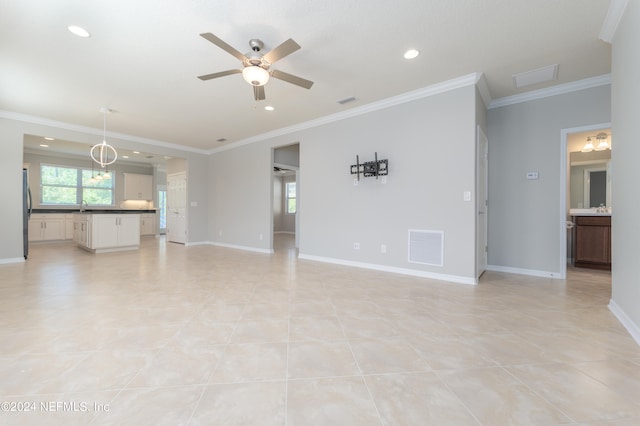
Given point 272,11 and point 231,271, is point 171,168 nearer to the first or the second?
point 231,271

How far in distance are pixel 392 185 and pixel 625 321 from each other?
2.76 m

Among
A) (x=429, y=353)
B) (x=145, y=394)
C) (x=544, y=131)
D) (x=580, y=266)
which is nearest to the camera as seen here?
(x=145, y=394)

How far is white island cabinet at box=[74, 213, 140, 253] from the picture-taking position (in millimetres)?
5953

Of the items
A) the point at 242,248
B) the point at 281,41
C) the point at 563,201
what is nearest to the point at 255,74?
the point at 281,41

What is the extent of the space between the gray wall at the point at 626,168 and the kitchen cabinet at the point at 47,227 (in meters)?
11.3

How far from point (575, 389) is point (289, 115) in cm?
485

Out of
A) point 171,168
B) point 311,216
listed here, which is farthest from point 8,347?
point 171,168

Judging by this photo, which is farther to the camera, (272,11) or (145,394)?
(272,11)

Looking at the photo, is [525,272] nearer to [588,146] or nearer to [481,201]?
[481,201]

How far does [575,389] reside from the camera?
1433 millimetres

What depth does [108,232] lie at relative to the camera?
6094mm

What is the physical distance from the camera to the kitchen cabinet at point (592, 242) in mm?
4281

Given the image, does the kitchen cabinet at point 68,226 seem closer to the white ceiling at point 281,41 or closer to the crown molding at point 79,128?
the crown molding at point 79,128

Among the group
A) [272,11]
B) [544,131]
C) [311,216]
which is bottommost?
[311,216]
